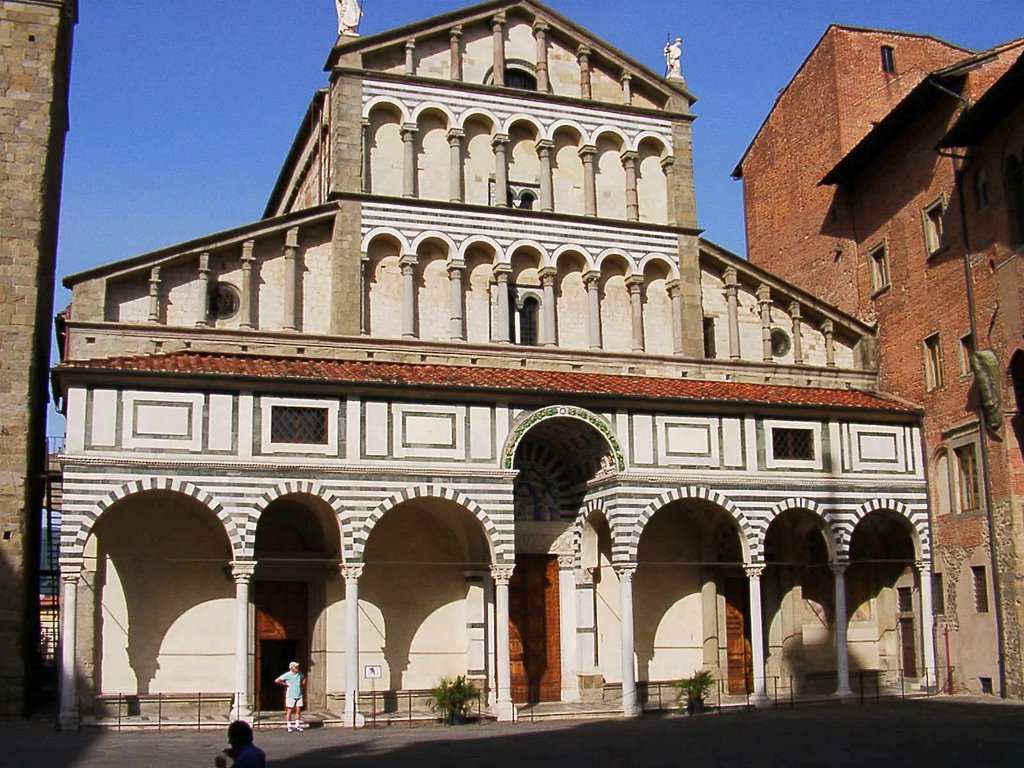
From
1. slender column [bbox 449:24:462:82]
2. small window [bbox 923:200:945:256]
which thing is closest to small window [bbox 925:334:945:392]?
small window [bbox 923:200:945:256]

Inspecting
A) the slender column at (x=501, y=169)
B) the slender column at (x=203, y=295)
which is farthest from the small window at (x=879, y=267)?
the slender column at (x=203, y=295)

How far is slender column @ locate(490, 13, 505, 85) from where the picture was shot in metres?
29.7

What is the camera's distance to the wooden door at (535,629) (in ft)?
89.1

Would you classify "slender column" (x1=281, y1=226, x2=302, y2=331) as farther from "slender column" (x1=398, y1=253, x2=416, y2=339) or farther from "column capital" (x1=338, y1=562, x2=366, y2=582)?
"column capital" (x1=338, y1=562, x2=366, y2=582)

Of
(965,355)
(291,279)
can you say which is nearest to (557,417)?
(291,279)

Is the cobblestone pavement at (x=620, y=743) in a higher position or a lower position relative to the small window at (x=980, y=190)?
lower

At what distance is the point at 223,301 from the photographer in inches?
1046

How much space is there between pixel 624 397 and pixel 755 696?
6.57 metres

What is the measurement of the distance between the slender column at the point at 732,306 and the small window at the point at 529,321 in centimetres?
453

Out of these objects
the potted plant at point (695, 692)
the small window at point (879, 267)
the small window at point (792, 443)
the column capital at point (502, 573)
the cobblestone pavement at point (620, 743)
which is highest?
the small window at point (879, 267)

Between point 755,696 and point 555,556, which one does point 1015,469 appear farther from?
point 555,556

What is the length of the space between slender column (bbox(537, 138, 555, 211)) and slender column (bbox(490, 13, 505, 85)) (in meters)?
1.71

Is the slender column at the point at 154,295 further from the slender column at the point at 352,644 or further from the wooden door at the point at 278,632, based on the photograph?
the slender column at the point at 352,644

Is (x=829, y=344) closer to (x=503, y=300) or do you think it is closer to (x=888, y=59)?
(x=503, y=300)
